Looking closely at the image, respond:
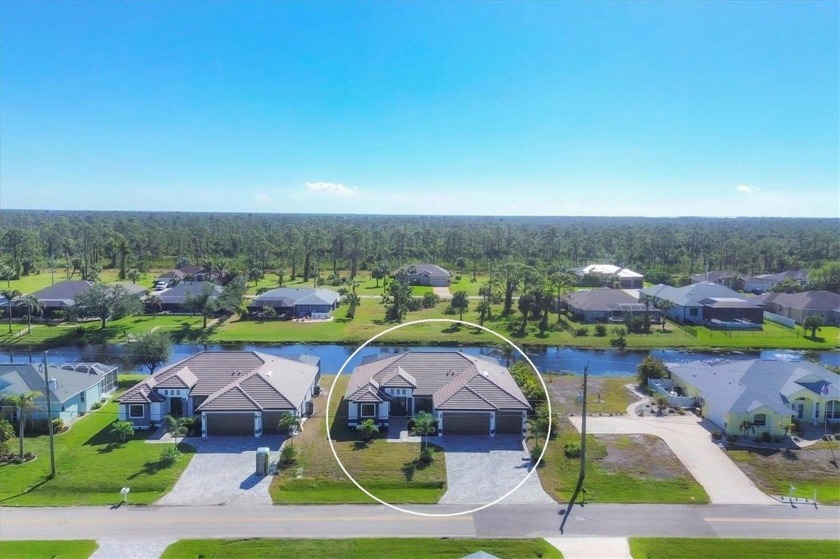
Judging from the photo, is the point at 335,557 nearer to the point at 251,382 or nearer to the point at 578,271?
the point at 251,382

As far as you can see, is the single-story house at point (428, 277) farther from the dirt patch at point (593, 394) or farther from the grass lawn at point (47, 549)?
the grass lawn at point (47, 549)

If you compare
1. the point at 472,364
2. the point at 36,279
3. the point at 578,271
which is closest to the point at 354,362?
the point at 472,364

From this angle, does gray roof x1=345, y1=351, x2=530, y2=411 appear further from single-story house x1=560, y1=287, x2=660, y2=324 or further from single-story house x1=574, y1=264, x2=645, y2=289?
single-story house x1=574, y1=264, x2=645, y2=289

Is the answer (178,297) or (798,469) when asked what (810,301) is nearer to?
(798,469)

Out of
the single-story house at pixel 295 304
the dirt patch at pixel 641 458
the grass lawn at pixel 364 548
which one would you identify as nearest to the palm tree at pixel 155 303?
the single-story house at pixel 295 304

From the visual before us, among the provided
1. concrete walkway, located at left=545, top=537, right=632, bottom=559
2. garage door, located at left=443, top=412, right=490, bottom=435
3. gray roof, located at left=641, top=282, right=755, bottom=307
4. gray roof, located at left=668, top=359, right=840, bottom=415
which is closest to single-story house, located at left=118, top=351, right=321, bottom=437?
garage door, located at left=443, top=412, right=490, bottom=435

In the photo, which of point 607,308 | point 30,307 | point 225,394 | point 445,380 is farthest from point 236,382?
point 607,308
